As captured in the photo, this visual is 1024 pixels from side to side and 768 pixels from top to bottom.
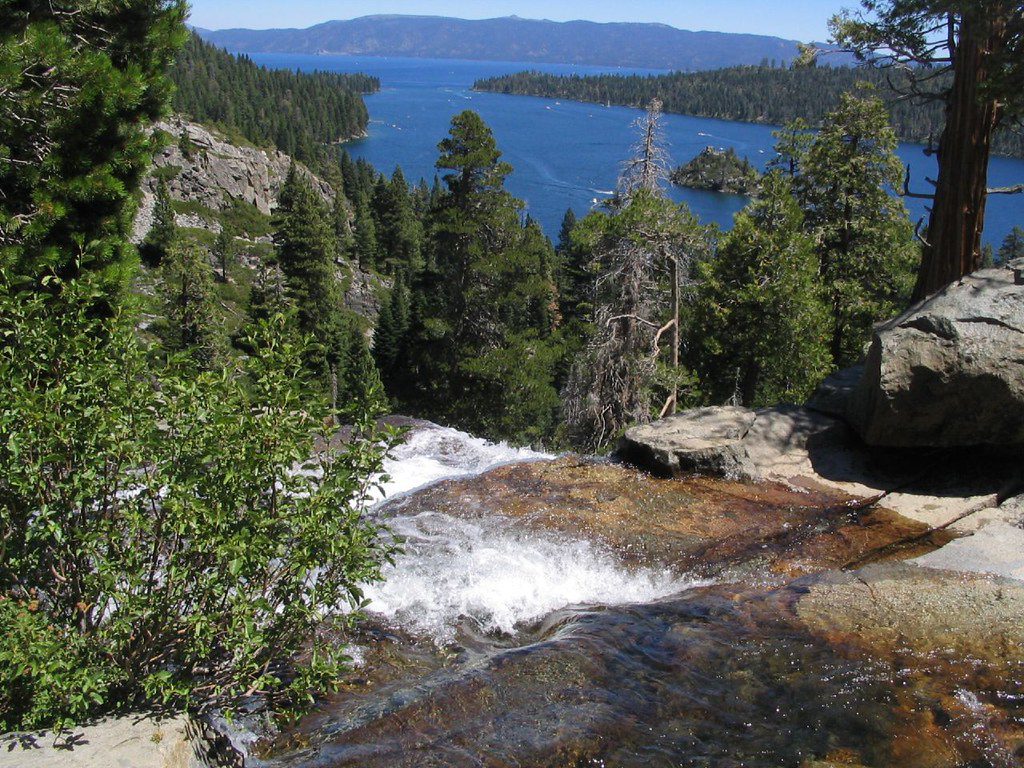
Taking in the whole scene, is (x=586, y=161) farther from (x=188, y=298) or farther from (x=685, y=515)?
(x=685, y=515)

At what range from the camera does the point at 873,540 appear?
9562 mm

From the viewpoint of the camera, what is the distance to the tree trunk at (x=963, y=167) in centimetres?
1261

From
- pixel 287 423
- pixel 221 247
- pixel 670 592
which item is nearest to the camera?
pixel 287 423

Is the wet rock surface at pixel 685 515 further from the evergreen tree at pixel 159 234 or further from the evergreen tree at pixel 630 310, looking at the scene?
the evergreen tree at pixel 159 234

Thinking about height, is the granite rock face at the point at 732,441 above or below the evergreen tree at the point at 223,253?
above

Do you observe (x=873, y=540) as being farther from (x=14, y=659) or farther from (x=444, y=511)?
(x=14, y=659)

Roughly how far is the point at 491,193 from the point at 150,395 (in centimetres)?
2303

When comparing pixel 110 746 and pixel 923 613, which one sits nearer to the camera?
pixel 110 746

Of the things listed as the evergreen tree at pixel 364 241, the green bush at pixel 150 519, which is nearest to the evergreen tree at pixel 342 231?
the evergreen tree at pixel 364 241

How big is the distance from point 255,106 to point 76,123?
606 feet

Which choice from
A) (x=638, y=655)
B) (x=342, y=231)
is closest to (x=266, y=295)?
(x=638, y=655)

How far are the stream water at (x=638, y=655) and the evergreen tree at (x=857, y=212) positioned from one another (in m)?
12.6

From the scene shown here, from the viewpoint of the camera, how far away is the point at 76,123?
9.13m

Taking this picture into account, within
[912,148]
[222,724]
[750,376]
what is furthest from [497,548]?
[912,148]
